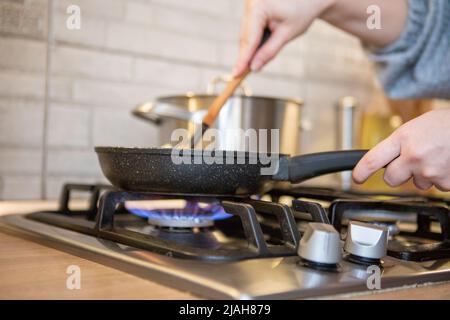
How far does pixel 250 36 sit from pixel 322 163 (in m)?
0.34

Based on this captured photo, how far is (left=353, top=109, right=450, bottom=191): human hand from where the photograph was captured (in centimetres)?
57

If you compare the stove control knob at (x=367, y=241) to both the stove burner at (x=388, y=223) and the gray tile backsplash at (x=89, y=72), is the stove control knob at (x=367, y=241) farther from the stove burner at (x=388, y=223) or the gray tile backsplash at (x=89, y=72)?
the gray tile backsplash at (x=89, y=72)

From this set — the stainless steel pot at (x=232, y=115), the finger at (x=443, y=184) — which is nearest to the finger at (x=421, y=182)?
the finger at (x=443, y=184)

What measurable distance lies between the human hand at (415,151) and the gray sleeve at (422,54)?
0.41 metres

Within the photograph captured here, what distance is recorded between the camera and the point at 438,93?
3.33 ft

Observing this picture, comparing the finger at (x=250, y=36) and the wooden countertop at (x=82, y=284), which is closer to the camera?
the wooden countertop at (x=82, y=284)

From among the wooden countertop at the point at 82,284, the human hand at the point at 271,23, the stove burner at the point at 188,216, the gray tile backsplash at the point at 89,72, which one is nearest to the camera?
the wooden countertop at the point at 82,284

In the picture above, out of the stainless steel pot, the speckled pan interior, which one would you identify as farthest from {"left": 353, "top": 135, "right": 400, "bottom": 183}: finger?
the stainless steel pot

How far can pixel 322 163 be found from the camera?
23.9 inches

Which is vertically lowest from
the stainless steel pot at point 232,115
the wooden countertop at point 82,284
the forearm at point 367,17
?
the wooden countertop at point 82,284

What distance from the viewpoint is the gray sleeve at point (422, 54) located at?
94 cm

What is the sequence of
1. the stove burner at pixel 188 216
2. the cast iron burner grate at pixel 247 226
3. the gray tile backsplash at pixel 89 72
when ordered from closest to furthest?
the cast iron burner grate at pixel 247 226, the stove burner at pixel 188 216, the gray tile backsplash at pixel 89 72
